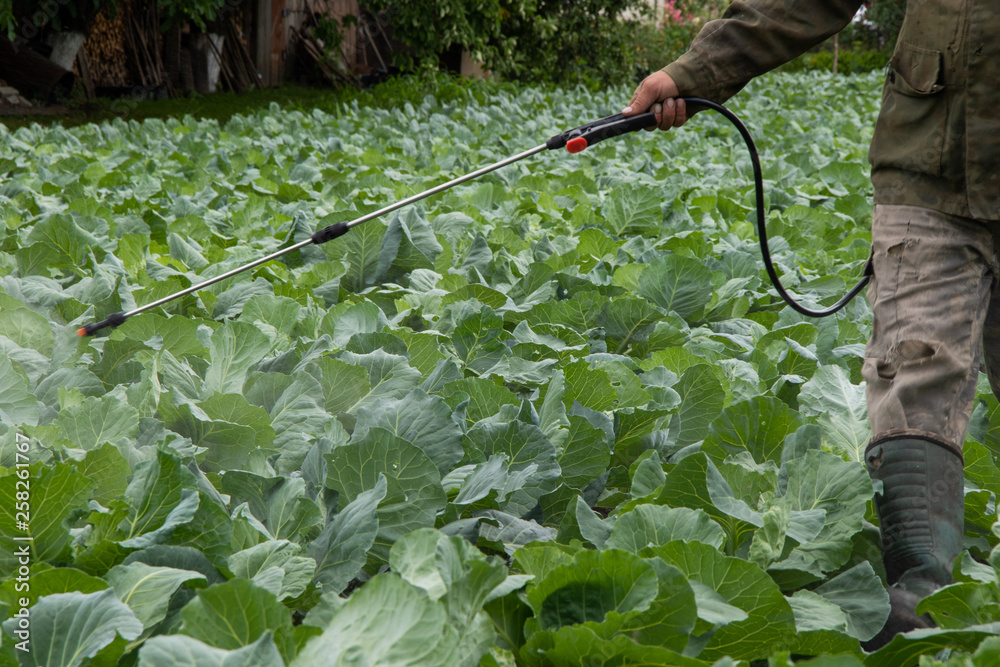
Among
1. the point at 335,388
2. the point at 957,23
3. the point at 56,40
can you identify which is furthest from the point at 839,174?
the point at 56,40

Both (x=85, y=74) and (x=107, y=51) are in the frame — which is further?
(x=107, y=51)

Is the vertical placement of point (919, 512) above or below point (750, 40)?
below

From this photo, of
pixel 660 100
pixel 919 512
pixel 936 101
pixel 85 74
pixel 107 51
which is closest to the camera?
pixel 919 512

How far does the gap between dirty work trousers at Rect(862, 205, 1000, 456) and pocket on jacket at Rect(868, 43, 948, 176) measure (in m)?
0.09

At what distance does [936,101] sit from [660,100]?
59 cm

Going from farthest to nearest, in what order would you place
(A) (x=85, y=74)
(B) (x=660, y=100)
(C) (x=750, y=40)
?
(A) (x=85, y=74), (B) (x=660, y=100), (C) (x=750, y=40)

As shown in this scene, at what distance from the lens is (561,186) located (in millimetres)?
4770

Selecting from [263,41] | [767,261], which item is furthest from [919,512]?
[263,41]

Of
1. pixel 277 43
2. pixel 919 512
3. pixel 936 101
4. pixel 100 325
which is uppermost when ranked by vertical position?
pixel 936 101

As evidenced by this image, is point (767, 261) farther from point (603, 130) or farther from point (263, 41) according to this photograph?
point (263, 41)

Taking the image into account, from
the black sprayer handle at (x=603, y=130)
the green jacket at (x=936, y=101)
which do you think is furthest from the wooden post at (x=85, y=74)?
the green jacket at (x=936, y=101)

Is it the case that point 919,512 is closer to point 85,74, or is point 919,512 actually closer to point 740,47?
point 740,47

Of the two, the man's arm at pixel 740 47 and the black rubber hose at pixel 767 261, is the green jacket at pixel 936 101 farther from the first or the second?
the black rubber hose at pixel 767 261

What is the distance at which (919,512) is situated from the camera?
1480 mm
